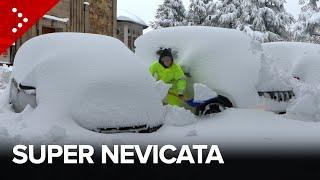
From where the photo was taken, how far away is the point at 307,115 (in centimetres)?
649

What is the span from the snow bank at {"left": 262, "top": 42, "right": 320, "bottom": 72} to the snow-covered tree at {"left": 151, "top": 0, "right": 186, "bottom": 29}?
29248 mm

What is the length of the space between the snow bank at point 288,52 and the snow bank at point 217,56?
1.96 metres

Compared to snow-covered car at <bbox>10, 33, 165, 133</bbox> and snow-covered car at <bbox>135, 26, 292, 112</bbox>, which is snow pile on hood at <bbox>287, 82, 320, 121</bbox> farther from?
snow-covered car at <bbox>10, 33, 165, 133</bbox>

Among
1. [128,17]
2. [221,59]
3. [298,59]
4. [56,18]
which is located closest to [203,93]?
[221,59]

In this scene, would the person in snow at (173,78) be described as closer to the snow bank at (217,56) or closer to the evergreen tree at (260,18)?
the snow bank at (217,56)

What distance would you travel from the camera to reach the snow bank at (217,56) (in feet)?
22.1

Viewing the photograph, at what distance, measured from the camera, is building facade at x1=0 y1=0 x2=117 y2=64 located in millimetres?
17812

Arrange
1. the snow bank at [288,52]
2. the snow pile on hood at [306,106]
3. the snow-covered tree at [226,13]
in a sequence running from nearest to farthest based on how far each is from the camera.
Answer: the snow pile on hood at [306,106] → the snow bank at [288,52] → the snow-covered tree at [226,13]

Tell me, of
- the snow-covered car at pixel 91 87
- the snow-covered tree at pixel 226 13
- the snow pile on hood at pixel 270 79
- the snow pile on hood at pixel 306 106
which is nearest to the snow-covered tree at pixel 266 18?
the snow-covered tree at pixel 226 13

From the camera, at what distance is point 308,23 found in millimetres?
24438

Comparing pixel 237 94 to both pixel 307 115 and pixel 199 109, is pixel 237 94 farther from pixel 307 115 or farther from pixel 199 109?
pixel 307 115

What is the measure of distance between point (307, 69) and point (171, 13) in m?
30.4

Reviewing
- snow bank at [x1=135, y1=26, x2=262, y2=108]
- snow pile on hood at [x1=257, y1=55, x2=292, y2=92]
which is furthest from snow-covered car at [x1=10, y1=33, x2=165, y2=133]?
snow pile on hood at [x1=257, y1=55, x2=292, y2=92]

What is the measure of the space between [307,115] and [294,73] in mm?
2528
